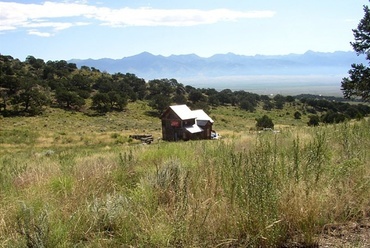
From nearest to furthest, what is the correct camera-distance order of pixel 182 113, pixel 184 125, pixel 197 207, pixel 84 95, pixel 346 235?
pixel 346 235 < pixel 197 207 < pixel 184 125 < pixel 182 113 < pixel 84 95

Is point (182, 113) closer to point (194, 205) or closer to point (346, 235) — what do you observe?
point (194, 205)

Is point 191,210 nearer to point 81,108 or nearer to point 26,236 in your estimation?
point 26,236

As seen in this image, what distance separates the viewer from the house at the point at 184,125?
45250 mm

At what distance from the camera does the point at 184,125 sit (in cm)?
4572

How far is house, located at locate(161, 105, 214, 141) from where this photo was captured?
45250mm

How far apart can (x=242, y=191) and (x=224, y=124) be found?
6911 centimetres

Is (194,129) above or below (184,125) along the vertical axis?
below

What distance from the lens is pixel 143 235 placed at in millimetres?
3268

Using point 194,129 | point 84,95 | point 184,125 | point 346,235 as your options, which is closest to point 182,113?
point 184,125

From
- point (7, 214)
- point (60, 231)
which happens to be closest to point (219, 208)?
point (60, 231)

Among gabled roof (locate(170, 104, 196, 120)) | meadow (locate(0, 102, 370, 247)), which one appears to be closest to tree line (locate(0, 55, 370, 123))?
gabled roof (locate(170, 104, 196, 120))

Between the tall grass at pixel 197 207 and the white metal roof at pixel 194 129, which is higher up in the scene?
the tall grass at pixel 197 207

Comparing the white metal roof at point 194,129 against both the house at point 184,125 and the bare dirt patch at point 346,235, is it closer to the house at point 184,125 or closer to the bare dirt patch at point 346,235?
the house at point 184,125

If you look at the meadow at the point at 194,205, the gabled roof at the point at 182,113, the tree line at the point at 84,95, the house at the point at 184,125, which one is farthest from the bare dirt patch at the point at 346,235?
the tree line at the point at 84,95
